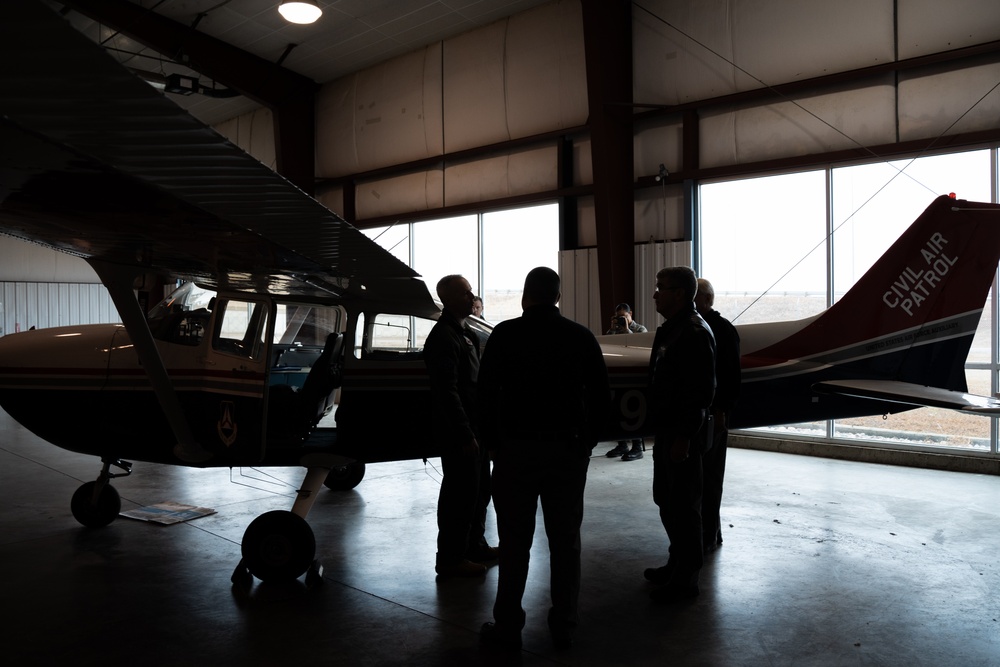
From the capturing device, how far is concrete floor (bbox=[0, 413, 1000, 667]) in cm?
325

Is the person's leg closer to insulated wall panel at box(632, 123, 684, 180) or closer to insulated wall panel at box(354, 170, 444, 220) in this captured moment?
insulated wall panel at box(632, 123, 684, 180)

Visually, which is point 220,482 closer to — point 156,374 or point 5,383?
point 5,383

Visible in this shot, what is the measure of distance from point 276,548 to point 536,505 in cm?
180

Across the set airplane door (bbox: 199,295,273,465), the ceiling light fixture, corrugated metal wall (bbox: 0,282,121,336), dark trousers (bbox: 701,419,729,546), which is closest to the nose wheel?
airplane door (bbox: 199,295,273,465)

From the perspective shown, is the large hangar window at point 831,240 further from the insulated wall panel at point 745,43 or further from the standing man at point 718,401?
the standing man at point 718,401

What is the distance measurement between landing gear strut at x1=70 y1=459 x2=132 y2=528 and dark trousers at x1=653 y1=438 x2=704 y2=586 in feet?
12.5

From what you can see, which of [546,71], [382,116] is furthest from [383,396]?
[382,116]

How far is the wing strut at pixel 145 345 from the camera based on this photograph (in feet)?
13.5

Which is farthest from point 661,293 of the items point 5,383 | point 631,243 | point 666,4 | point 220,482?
point 666,4

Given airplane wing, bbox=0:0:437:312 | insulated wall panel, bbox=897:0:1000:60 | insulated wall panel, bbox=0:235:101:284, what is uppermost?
insulated wall panel, bbox=897:0:1000:60

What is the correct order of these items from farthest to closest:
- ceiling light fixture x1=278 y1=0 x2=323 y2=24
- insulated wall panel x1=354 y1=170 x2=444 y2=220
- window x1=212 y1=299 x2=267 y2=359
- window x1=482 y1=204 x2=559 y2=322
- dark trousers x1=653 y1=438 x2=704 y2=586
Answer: insulated wall panel x1=354 y1=170 x2=444 y2=220 < window x1=482 y1=204 x2=559 y2=322 < ceiling light fixture x1=278 y1=0 x2=323 y2=24 < window x1=212 y1=299 x2=267 y2=359 < dark trousers x1=653 y1=438 x2=704 y2=586

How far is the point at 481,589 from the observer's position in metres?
4.03

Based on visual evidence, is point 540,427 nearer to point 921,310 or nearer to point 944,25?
point 921,310

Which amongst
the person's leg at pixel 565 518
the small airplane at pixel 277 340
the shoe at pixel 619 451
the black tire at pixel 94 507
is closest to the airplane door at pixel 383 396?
the small airplane at pixel 277 340
